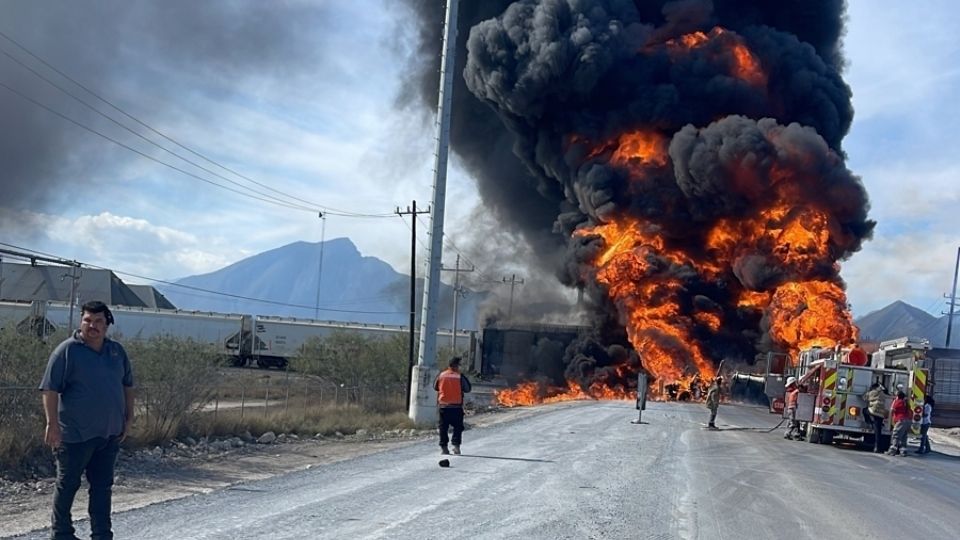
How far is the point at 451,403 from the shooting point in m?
16.9

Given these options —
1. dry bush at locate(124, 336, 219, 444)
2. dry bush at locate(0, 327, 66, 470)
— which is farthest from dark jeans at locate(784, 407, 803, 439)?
dry bush at locate(0, 327, 66, 470)

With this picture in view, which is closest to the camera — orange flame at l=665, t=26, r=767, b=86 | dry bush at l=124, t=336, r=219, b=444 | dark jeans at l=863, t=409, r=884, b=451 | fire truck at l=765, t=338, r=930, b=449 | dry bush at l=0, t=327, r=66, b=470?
dry bush at l=0, t=327, r=66, b=470

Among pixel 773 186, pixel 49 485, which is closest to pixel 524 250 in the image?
pixel 773 186

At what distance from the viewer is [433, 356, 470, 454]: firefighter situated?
55.3ft

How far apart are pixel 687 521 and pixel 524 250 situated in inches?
2179

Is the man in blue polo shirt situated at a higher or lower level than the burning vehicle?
lower

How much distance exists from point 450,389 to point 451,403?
281mm

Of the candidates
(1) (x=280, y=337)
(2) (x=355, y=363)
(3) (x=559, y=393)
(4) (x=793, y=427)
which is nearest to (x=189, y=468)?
(4) (x=793, y=427)

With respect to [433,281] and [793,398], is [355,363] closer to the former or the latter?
[433,281]

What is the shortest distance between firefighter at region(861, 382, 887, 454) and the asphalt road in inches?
95.7

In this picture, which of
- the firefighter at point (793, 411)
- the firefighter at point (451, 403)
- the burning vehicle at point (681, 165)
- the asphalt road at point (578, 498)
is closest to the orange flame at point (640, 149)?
the burning vehicle at point (681, 165)

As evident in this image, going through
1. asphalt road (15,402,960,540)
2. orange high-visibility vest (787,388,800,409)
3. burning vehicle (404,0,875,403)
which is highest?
burning vehicle (404,0,875,403)

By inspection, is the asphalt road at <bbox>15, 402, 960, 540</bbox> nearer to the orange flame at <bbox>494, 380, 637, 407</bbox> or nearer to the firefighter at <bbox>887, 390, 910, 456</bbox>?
the firefighter at <bbox>887, 390, 910, 456</bbox>

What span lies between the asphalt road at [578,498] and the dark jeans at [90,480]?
1.08 metres
